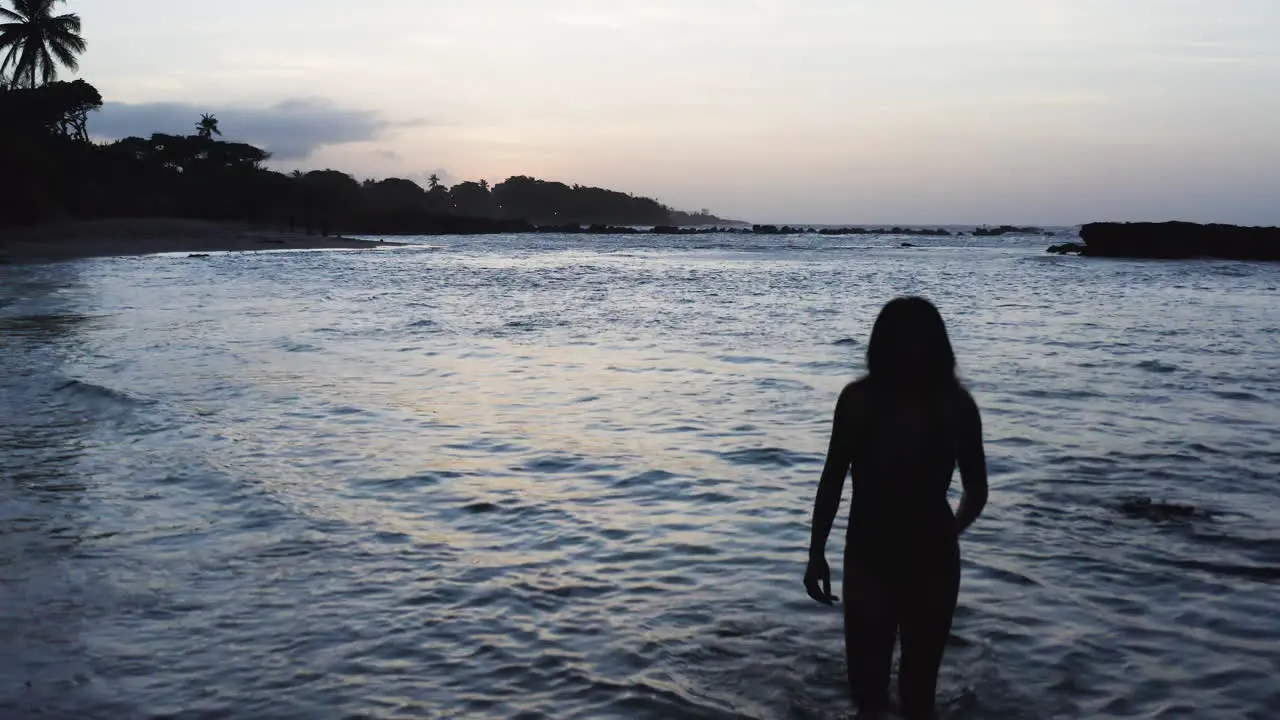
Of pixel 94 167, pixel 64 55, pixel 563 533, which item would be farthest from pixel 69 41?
pixel 563 533

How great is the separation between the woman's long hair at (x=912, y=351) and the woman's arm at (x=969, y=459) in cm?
11

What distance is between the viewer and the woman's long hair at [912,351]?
342 centimetres

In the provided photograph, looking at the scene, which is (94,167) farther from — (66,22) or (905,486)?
(905,486)

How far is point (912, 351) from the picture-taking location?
3430 millimetres

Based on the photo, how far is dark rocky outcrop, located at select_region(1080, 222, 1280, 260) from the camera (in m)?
58.2

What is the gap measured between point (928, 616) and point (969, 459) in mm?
582

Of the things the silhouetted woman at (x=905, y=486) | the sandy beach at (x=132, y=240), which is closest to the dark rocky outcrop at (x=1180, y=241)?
the sandy beach at (x=132, y=240)

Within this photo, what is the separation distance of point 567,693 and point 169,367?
12.0 m

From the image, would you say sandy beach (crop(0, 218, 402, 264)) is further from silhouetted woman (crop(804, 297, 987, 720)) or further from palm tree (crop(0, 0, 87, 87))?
silhouetted woman (crop(804, 297, 987, 720))

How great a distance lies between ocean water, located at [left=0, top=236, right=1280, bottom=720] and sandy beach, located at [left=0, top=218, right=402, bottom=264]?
1256 inches

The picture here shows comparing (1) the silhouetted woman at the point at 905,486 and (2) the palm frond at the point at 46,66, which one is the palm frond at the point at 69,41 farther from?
(1) the silhouetted woman at the point at 905,486

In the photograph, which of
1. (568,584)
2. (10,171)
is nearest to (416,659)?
(568,584)

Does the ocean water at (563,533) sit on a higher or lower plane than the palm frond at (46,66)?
lower

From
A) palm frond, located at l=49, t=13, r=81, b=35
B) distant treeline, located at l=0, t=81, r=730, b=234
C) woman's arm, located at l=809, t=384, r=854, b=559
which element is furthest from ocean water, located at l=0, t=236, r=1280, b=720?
palm frond, located at l=49, t=13, r=81, b=35
